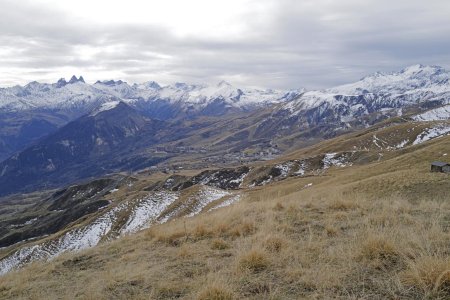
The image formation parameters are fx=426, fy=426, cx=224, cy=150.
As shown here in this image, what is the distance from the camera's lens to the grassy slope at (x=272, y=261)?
23.5 ft

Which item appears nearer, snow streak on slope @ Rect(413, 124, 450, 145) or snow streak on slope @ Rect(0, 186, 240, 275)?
snow streak on slope @ Rect(0, 186, 240, 275)

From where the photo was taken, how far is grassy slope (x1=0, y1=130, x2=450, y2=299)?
7148 mm

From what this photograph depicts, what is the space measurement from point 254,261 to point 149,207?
203 ft

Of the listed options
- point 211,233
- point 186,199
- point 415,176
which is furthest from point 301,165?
point 211,233

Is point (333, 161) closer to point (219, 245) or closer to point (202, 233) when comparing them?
point (202, 233)

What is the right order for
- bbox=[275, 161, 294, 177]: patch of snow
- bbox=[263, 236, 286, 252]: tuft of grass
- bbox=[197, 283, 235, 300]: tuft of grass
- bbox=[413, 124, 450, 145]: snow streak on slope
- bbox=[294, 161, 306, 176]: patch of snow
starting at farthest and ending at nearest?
bbox=[413, 124, 450, 145]: snow streak on slope, bbox=[275, 161, 294, 177]: patch of snow, bbox=[294, 161, 306, 176]: patch of snow, bbox=[263, 236, 286, 252]: tuft of grass, bbox=[197, 283, 235, 300]: tuft of grass

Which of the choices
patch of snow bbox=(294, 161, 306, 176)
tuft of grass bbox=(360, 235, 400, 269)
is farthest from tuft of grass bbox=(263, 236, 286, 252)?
patch of snow bbox=(294, 161, 306, 176)

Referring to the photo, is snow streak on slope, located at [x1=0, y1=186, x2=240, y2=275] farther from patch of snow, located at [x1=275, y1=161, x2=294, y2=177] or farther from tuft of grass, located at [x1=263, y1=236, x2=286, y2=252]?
patch of snow, located at [x1=275, y1=161, x2=294, y2=177]

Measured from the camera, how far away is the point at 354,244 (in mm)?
8953

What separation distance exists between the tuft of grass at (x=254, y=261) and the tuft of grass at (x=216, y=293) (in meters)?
1.25

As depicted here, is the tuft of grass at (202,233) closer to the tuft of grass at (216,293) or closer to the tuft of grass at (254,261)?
the tuft of grass at (254,261)

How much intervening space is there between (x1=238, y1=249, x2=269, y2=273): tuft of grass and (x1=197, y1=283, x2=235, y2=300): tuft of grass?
1251 millimetres

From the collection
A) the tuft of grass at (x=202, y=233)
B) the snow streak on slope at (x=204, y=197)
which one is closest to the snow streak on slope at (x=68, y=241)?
the snow streak on slope at (x=204, y=197)

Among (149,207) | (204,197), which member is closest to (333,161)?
(204,197)
